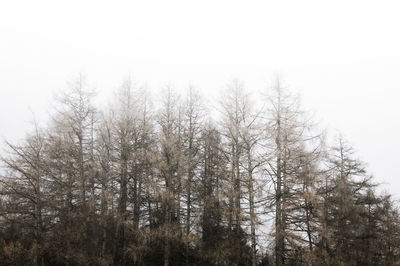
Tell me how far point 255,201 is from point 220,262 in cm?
378

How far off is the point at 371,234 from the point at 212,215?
30.5 ft

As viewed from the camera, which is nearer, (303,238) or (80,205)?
(303,238)

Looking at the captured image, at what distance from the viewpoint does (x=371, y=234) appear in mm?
17094

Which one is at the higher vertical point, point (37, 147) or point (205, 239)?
point (37, 147)

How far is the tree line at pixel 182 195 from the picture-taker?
14.7m

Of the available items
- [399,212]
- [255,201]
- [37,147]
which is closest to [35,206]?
[37,147]

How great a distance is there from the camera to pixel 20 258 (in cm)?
1375

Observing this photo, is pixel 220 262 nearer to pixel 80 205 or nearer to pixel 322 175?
pixel 322 175

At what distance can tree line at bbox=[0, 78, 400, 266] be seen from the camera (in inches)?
577

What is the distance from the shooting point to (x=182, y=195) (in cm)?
1819

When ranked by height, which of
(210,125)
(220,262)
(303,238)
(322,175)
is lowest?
(220,262)

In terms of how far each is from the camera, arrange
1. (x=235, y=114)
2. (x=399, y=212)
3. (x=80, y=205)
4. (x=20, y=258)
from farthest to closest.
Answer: (x=399, y=212), (x=235, y=114), (x=80, y=205), (x=20, y=258)

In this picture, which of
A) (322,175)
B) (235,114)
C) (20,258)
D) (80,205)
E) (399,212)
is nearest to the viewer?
(20,258)

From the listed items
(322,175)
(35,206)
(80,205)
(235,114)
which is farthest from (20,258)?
(322,175)
